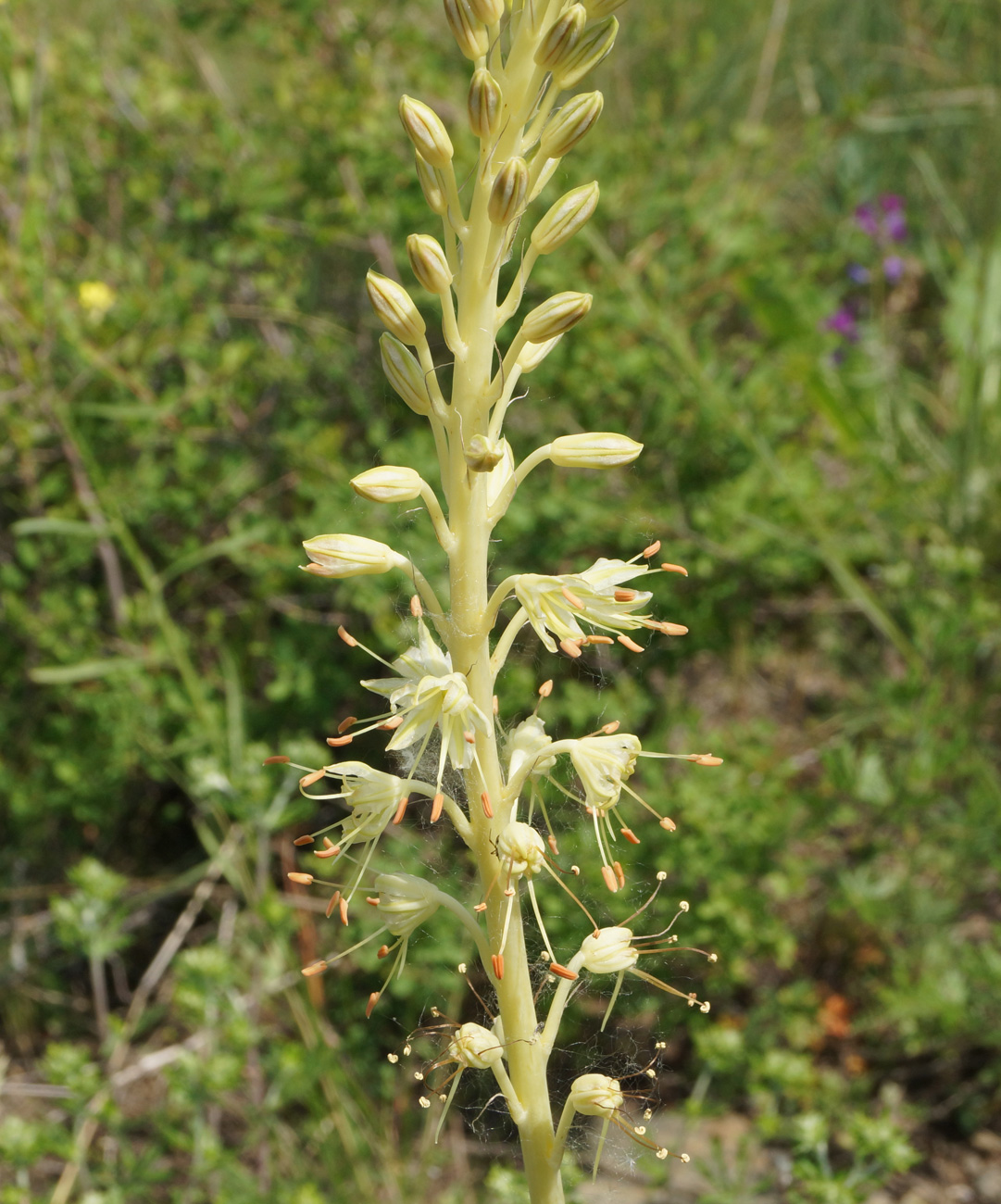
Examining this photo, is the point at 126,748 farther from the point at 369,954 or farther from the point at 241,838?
the point at 369,954

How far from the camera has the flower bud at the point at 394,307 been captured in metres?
1.56

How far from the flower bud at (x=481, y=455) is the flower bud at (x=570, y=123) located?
467mm

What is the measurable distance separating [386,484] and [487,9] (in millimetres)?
714

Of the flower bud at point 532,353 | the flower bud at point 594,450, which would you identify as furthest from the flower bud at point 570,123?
the flower bud at point 594,450

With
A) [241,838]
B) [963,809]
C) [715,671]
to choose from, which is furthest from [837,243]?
[241,838]

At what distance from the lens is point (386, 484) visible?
5.12 feet

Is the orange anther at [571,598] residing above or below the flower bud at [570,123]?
below

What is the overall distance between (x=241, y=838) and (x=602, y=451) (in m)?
2.64

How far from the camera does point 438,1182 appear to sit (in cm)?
331

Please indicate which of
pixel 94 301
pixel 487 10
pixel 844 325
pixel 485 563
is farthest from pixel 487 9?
pixel 844 325

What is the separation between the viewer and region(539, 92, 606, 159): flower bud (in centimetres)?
147

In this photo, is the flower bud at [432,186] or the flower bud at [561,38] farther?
the flower bud at [432,186]

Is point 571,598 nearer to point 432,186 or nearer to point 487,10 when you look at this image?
point 432,186

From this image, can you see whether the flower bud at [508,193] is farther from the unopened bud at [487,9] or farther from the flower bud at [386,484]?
the flower bud at [386,484]
